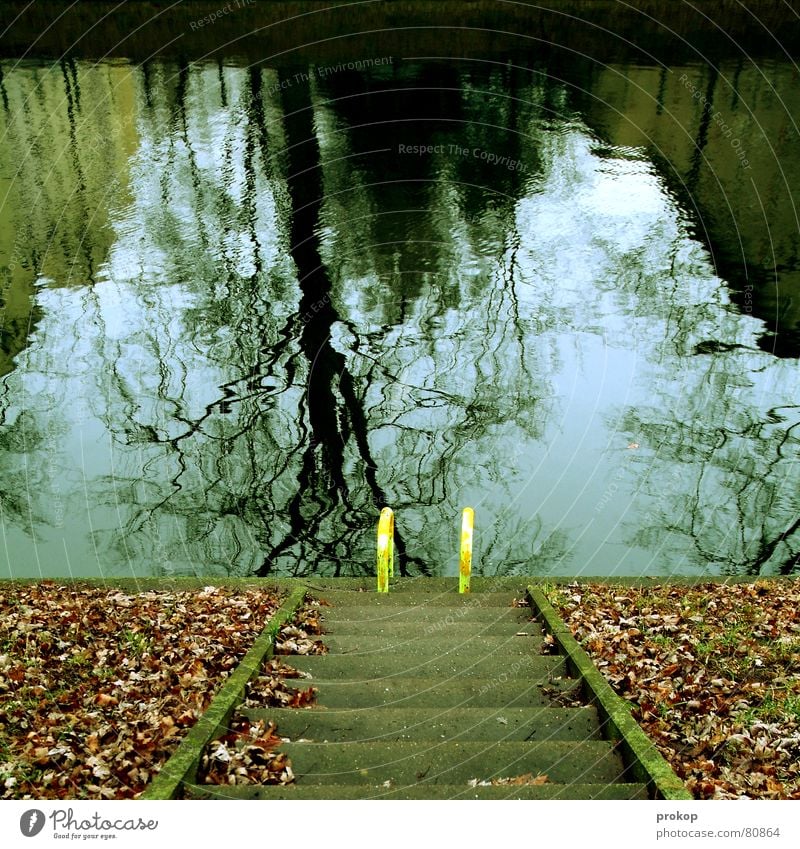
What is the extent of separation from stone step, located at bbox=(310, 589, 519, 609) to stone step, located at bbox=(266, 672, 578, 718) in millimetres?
2132

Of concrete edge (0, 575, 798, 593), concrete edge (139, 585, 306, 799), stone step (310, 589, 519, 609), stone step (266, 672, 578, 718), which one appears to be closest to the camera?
concrete edge (139, 585, 306, 799)

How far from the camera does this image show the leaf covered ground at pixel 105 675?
17.3ft

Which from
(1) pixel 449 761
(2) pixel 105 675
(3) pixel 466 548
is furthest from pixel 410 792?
(3) pixel 466 548

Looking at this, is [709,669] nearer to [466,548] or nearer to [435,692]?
[435,692]

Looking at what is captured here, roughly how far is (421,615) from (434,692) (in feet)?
6.17

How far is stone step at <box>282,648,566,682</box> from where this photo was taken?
6855mm

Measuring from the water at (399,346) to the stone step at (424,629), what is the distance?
3911mm

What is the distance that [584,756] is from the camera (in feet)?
17.5

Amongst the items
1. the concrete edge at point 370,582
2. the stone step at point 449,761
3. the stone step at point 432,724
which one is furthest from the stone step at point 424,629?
the stone step at point 449,761

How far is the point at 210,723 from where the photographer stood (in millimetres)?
→ 5543

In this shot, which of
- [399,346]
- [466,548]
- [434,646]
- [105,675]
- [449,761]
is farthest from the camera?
[399,346]

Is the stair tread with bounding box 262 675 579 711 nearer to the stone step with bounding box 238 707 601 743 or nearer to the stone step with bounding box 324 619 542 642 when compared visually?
the stone step with bounding box 238 707 601 743

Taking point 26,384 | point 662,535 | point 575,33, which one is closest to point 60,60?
point 575,33

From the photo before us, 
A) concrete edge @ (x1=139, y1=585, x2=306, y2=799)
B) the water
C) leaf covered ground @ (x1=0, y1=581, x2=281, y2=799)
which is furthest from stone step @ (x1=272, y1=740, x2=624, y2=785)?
the water
